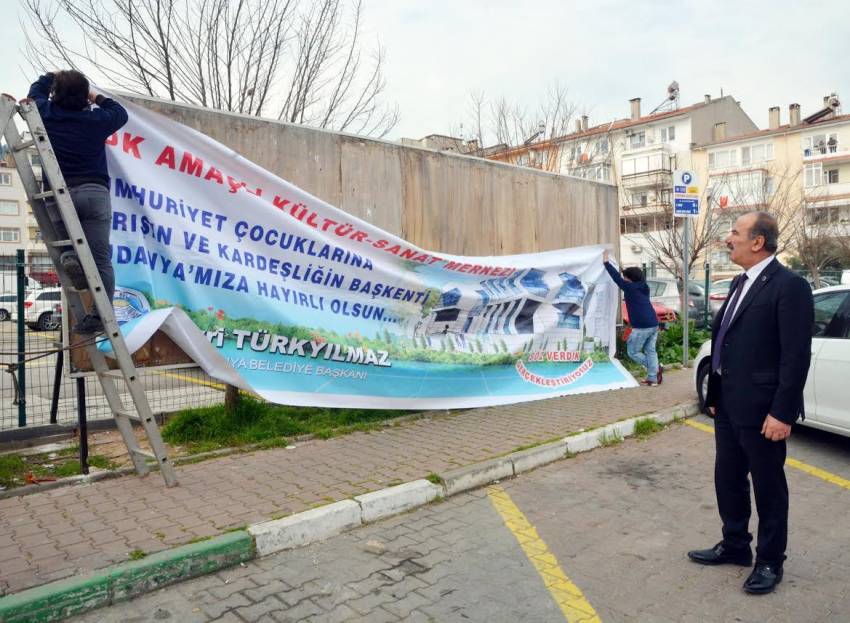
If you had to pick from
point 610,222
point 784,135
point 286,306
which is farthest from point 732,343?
point 784,135

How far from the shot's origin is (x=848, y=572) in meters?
3.80

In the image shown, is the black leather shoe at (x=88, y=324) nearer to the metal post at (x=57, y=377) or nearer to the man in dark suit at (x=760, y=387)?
the metal post at (x=57, y=377)

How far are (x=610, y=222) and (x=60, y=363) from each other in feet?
27.1

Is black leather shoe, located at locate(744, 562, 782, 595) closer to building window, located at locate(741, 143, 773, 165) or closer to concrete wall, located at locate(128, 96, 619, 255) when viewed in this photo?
concrete wall, located at locate(128, 96, 619, 255)

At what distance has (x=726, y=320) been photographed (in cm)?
391

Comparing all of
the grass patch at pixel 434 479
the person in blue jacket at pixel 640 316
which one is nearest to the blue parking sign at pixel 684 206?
the person in blue jacket at pixel 640 316

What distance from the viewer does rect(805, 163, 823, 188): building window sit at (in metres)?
45.5

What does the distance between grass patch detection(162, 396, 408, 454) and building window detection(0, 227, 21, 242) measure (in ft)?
240

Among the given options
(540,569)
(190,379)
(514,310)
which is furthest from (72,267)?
(514,310)

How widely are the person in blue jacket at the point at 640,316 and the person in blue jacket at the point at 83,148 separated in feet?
22.6

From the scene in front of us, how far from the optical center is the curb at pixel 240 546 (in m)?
3.30

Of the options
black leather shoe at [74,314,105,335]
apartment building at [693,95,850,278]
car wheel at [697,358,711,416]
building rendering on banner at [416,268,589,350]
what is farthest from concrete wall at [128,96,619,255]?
apartment building at [693,95,850,278]

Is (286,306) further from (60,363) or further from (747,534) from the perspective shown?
(747,534)

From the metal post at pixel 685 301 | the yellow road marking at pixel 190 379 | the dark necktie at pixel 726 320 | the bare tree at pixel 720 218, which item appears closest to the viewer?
the dark necktie at pixel 726 320
